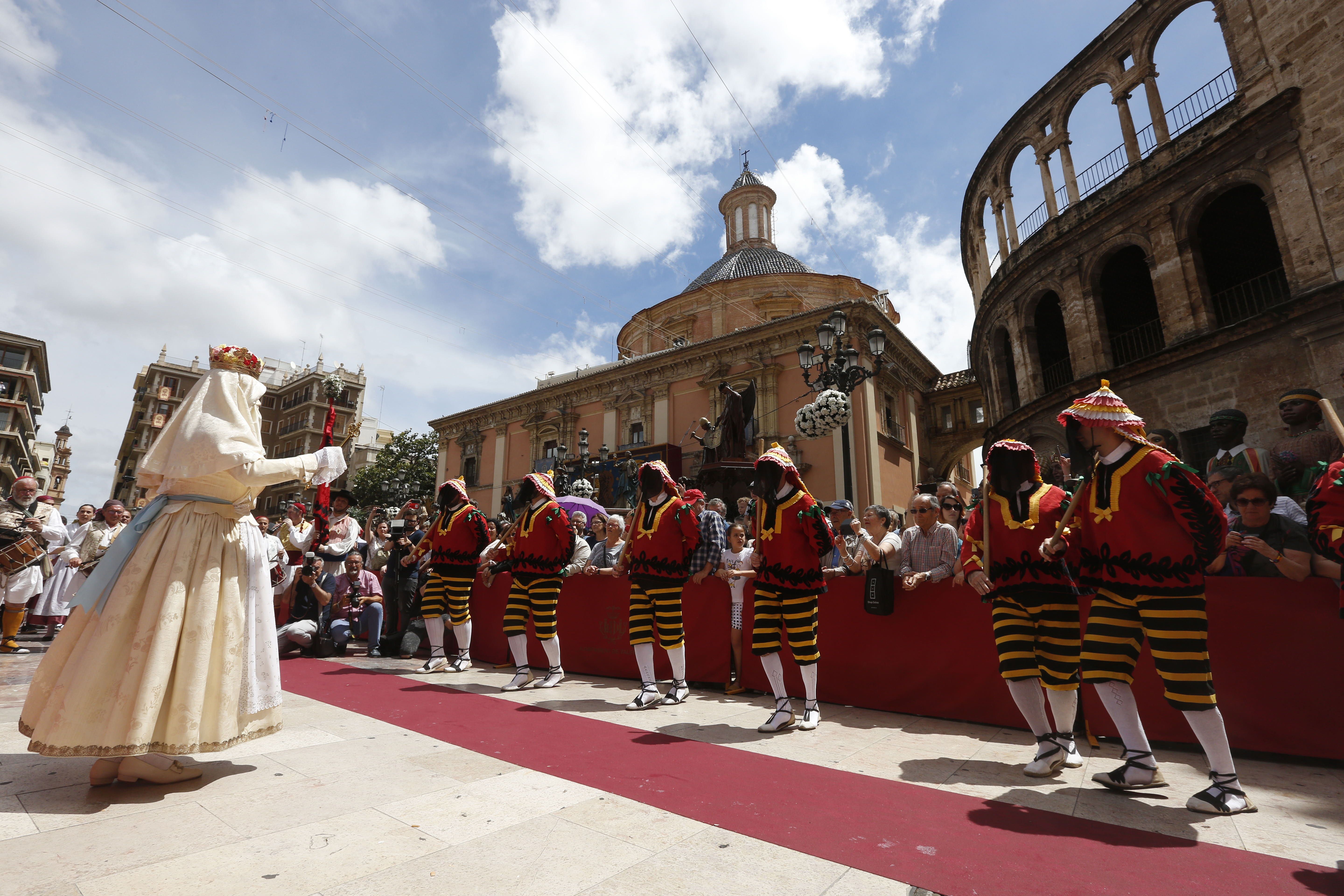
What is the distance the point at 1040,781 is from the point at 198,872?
13.0 ft

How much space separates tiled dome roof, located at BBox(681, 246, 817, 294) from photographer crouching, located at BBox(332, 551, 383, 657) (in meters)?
26.8

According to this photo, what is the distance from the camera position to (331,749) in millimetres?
3814

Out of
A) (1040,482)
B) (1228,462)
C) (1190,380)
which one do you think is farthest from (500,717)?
(1190,380)

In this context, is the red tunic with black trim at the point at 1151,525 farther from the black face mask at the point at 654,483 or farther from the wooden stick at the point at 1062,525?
the black face mask at the point at 654,483

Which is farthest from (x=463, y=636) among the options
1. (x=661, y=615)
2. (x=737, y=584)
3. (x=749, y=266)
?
(x=749, y=266)

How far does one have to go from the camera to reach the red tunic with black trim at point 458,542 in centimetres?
710

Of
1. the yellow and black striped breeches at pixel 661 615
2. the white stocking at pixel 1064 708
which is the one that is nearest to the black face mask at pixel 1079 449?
the white stocking at pixel 1064 708

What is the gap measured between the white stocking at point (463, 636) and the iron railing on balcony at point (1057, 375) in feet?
57.9

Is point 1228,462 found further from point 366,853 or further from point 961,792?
point 366,853

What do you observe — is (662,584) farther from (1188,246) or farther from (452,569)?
(1188,246)

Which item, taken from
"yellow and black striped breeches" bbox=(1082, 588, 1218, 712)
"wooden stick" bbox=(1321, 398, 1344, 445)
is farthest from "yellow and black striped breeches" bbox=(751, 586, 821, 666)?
"wooden stick" bbox=(1321, 398, 1344, 445)

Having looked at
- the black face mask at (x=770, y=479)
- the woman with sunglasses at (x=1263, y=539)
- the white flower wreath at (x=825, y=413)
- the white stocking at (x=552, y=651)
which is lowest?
the white stocking at (x=552, y=651)

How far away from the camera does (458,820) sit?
2.73m

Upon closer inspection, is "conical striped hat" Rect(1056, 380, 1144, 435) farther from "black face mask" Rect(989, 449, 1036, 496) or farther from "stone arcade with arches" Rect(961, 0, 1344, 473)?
"stone arcade with arches" Rect(961, 0, 1344, 473)
